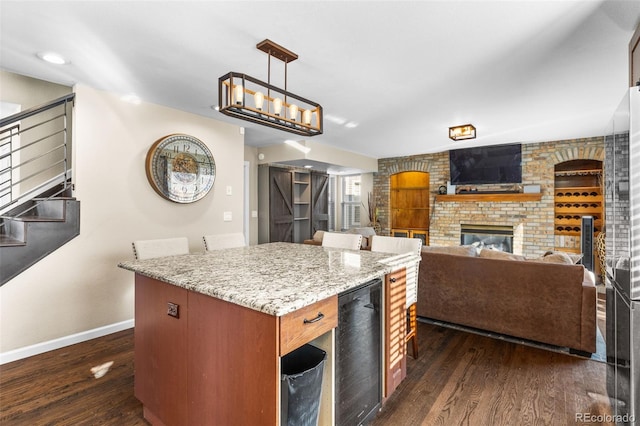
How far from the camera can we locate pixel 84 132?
117 inches

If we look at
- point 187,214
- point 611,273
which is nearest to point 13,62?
point 187,214

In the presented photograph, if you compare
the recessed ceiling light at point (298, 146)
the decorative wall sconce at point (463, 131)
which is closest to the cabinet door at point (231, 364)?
the decorative wall sconce at point (463, 131)

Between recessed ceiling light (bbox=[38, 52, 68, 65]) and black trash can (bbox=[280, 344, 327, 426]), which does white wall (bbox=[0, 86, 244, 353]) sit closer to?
recessed ceiling light (bbox=[38, 52, 68, 65])

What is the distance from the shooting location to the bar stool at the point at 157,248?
2.32m

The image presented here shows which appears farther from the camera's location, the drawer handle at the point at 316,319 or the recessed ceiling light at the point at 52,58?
the recessed ceiling light at the point at 52,58

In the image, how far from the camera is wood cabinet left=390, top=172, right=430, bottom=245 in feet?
25.3

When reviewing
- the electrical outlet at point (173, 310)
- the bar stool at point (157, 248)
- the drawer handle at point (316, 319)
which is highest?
the bar stool at point (157, 248)

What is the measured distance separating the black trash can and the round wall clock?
2738 mm

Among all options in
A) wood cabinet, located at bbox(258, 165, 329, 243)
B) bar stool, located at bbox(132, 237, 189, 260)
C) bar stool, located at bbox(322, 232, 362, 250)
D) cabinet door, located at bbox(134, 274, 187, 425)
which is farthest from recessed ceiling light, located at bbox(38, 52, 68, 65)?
wood cabinet, located at bbox(258, 165, 329, 243)

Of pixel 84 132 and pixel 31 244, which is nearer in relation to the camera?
pixel 31 244

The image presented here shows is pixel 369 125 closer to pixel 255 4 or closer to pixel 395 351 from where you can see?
pixel 255 4

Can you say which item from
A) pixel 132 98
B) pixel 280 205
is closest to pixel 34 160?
pixel 132 98

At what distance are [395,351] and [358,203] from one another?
634 cm

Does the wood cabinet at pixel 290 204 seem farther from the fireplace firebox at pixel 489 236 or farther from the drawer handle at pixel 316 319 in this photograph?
the drawer handle at pixel 316 319
